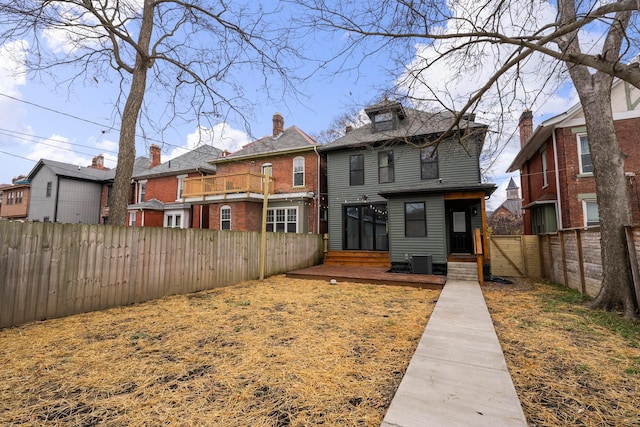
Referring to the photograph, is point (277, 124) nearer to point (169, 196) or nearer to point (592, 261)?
point (169, 196)

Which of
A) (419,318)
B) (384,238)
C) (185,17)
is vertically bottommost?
(419,318)

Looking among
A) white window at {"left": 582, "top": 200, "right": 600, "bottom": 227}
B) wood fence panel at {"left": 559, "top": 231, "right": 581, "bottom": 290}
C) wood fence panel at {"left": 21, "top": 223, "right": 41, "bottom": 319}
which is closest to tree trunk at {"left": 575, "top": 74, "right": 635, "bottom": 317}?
wood fence panel at {"left": 559, "top": 231, "right": 581, "bottom": 290}

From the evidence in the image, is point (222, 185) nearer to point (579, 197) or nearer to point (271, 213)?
point (271, 213)

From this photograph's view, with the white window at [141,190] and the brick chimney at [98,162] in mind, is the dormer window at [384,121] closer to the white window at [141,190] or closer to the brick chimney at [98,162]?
the white window at [141,190]

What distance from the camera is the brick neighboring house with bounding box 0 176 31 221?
76.6ft

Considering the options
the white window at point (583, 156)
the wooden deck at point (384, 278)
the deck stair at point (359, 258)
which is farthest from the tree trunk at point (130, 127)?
the white window at point (583, 156)

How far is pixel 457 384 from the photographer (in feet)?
8.14

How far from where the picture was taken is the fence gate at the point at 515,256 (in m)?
10.2

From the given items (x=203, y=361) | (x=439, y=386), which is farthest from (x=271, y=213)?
(x=439, y=386)

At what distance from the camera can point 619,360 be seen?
10.2 ft

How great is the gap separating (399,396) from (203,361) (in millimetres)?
2022

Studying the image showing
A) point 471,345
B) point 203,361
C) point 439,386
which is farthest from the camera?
point 471,345

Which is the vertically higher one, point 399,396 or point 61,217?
point 61,217

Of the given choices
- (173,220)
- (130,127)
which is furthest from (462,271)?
(173,220)
